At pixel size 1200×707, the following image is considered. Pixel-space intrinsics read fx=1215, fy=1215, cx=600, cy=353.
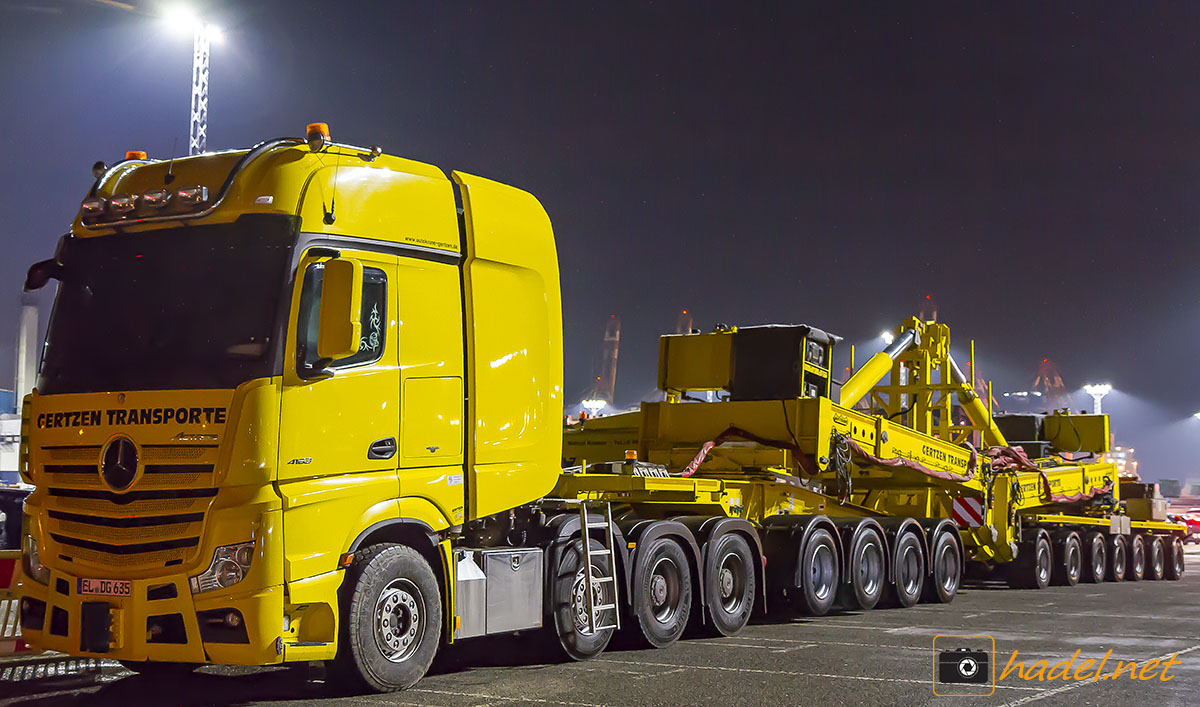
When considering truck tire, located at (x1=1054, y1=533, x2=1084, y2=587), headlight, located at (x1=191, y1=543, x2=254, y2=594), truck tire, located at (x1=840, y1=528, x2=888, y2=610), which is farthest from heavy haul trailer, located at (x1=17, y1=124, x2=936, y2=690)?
truck tire, located at (x1=1054, y1=533, x2=1084, y2=587)

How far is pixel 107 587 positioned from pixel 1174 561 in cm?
2749

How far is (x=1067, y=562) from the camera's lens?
75.9 feet

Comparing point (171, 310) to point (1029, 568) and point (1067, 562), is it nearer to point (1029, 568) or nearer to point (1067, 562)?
point (1029, 568)

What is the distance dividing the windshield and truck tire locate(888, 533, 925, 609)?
10.3 m

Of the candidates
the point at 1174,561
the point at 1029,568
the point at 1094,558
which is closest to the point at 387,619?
the point at 1029,568

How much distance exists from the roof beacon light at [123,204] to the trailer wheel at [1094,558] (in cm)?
2140

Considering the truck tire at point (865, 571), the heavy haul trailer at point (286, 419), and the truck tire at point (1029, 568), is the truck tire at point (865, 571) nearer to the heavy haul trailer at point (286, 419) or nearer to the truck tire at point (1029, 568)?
the heavy haul trailer at point (286, 419)

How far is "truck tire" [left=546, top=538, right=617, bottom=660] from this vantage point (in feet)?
32.0

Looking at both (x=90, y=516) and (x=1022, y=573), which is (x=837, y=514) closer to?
(x=1022, y=573)

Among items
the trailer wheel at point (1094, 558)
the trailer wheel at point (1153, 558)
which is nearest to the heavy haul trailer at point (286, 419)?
the trailer wheel at point (1094, 558)

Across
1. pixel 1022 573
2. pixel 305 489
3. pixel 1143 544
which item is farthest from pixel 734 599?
pixel 1143 544

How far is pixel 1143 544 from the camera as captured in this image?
2780cm

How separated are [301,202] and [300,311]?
0.77 m

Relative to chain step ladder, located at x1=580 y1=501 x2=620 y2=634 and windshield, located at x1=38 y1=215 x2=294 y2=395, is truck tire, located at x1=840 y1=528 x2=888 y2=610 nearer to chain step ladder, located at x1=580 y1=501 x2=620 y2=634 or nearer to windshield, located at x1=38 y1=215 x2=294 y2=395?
chain step ladder, located at x1=580 y1=501 x2=620 y2=634
